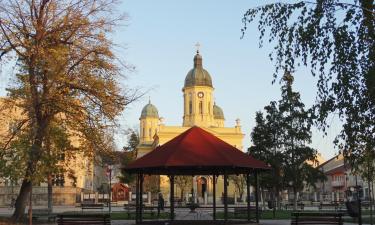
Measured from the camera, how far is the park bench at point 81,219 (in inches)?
720

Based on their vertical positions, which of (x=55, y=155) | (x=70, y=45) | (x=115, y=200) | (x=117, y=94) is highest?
(x=70, y=45)

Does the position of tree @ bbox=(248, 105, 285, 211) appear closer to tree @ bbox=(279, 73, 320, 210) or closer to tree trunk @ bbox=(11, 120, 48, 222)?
tree @ bbox=(279, 73, 320, 210)

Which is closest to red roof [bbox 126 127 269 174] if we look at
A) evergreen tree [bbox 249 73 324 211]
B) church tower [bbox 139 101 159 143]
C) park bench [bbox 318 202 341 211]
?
evergreen tree [bbox 249 73 324 211]

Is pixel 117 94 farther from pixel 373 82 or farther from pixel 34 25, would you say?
pixel 373 82

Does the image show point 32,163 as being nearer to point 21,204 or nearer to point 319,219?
point 21,204

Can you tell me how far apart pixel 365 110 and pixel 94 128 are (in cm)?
1377

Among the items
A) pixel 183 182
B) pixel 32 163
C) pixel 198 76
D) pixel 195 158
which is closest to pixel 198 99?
pixel 198 76

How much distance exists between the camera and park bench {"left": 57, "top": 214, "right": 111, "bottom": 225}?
18.3 meters

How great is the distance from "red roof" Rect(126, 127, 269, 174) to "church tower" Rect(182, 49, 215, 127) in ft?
227

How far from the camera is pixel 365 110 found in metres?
10.9

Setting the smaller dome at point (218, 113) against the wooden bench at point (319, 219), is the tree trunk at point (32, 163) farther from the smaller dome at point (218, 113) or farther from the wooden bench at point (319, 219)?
the smaller dome at point (218, 113)

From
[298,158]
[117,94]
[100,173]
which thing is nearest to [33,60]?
[117,94]

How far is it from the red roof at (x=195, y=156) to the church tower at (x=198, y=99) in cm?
6906

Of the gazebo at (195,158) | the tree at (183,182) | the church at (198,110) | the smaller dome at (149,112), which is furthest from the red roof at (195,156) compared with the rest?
the smaller dome at (149,112)
